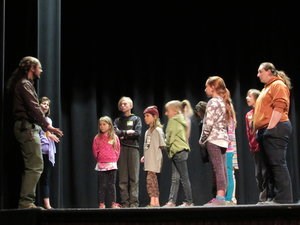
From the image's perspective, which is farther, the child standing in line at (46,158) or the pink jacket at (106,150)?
the pink jacket at (106,150)

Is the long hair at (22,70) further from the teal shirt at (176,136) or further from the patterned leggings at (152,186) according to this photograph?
the patterned leggings at (152,186)

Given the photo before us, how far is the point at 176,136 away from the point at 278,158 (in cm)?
143

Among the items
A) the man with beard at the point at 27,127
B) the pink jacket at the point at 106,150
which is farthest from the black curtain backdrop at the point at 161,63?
the man with beard at the point at 27,127

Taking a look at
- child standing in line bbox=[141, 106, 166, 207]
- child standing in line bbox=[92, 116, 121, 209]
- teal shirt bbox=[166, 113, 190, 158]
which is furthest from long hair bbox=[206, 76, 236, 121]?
child standing in line bbox=[92, 116, 121, 209]

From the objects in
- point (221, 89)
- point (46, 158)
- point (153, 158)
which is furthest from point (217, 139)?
point (46, 158)

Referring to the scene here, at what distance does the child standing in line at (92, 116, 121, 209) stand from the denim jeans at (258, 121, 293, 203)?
6.58 ft

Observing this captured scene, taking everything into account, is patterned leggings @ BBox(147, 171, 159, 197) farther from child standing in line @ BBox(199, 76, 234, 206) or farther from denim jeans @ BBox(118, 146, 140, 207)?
child standing in line @ BBox(199, 76, 234, 206)

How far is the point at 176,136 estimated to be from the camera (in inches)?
223

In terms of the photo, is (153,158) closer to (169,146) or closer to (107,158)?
(169,146)

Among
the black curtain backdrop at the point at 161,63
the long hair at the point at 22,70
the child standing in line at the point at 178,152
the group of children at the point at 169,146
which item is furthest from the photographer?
the black curtain backdrop at the point at 161,63

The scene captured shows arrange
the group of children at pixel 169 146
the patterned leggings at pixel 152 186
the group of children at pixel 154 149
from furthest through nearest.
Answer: the patterned leggings at pixel 152 186 → the group of children at pixel 154 149 → the group of children at pixel 169 146

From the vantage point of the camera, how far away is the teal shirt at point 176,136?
564 cm

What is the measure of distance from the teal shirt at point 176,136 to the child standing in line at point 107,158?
69 cm

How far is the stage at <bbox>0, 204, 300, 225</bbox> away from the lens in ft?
11.6
